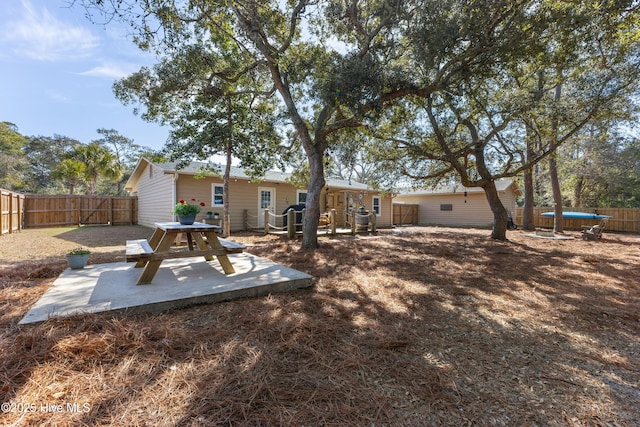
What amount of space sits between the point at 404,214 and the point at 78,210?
851 inches

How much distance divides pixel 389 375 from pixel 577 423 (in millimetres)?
995

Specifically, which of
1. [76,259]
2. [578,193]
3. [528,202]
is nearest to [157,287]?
[76,259]

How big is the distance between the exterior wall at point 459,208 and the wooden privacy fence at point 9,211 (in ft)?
76.8

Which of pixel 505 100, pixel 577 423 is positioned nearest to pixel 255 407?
pixel 577 423

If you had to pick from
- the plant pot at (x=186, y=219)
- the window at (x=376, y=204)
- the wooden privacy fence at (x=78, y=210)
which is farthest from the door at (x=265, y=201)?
the wooden privacy fence at (x=78, y=210)

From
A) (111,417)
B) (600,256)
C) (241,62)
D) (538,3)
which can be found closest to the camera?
(111,417)

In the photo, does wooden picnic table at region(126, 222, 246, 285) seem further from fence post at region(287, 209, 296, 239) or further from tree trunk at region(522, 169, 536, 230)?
tree trunk at region(522, 169, 536, 230)

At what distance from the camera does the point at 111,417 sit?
1.37 meters

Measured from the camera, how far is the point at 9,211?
9953 mm

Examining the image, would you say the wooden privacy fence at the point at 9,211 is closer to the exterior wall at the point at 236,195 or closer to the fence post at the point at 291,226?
the exterior wall at the point at 236,195

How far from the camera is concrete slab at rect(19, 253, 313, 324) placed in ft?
8.47

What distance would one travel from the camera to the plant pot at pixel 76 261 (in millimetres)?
4031

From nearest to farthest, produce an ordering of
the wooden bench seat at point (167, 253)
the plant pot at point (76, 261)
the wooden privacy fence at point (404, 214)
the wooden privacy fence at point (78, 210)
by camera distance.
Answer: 1. the wooden bench seat at point (167, 253)
2. the plant pot at point (76, 261)
3. the wooden privacy fence at point (78, 210)
4. the wooden privacy fence at point (404, 214)

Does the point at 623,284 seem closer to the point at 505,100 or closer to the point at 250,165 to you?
the point at 505,100
